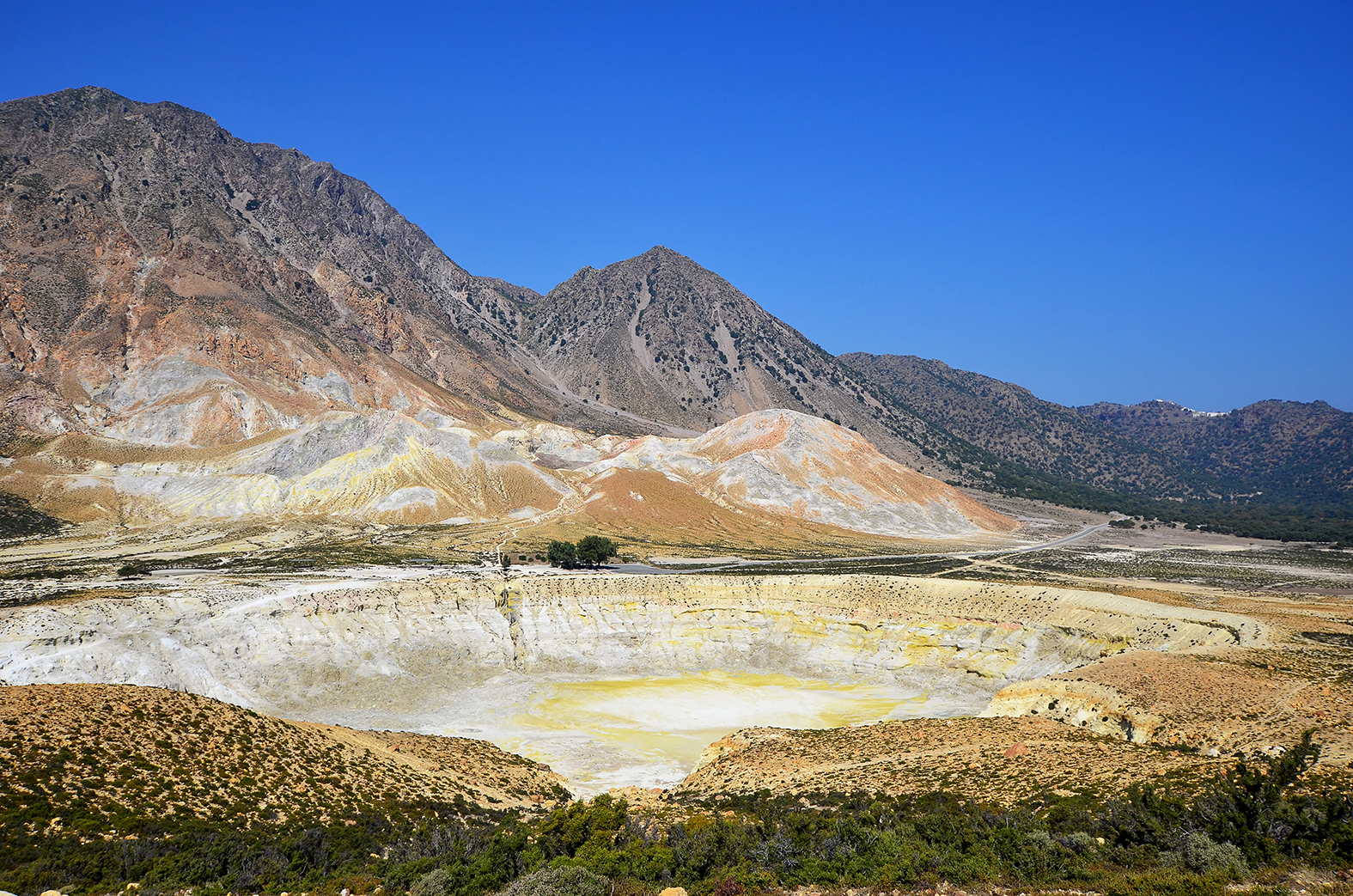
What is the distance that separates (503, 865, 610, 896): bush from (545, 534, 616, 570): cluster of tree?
6246 centimetres

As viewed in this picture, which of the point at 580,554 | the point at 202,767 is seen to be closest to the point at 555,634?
the point at 580,554

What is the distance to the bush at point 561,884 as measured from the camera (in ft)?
49.1

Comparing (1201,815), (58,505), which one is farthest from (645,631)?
(58,505)

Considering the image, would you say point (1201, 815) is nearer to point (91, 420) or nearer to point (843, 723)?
point (843, 723)

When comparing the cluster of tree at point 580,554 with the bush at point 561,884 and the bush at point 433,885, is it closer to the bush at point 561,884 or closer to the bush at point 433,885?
the bush at point 433,885

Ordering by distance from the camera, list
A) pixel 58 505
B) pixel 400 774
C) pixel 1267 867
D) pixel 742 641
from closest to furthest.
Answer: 1. pixel 1267 867
2. pixel 400 774
3. pixel 742 641
4. pixel 58 505

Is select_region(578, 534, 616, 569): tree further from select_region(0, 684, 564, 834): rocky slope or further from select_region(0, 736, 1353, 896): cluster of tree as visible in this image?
select_region(0, 736, 1353, 896): cluster of tree

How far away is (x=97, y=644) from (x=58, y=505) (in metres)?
81.6

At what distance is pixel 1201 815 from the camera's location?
53.8ft

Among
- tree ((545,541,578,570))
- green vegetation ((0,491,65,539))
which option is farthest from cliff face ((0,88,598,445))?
tree ((545,541,578,570))

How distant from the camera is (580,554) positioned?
79.0m

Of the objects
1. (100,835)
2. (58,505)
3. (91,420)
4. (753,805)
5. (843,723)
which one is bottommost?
(843,723)

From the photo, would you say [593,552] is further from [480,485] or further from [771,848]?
[771,848]

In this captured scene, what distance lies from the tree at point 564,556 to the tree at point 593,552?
0.75m
